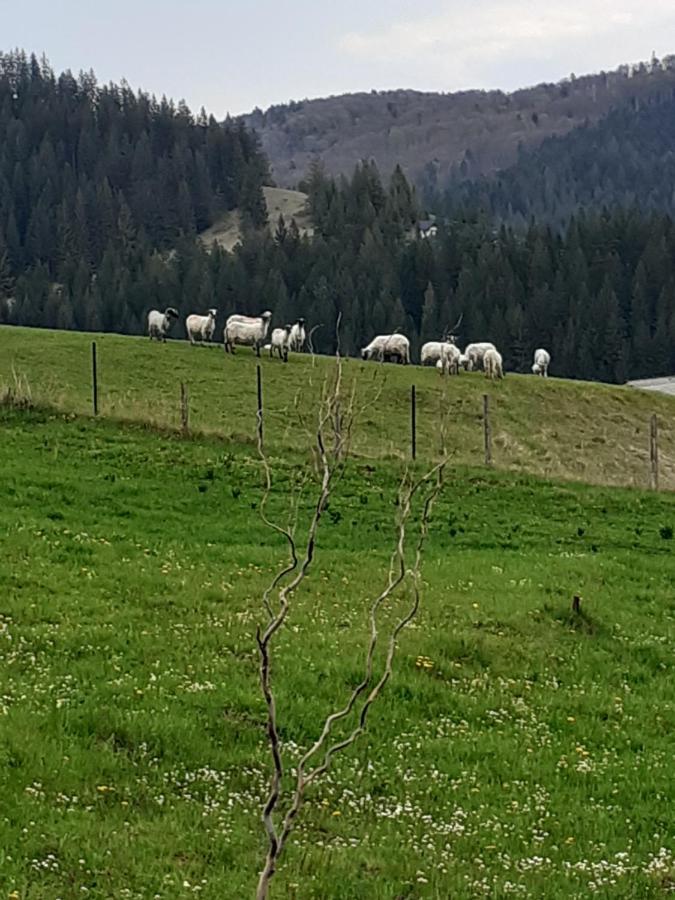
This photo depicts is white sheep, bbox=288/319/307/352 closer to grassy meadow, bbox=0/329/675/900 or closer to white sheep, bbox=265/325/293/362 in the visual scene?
white sheep, bbox=265/325/293/362

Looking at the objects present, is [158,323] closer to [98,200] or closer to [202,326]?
[202,326]

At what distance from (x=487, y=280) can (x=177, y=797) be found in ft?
393

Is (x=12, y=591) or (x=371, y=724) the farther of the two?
(x=12, y=591)

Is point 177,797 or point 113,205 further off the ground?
point 113,205

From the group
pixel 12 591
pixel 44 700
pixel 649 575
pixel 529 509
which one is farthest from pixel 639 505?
pixel 44 700

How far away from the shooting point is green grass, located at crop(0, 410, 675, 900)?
833 centimetres

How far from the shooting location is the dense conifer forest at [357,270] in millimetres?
117812

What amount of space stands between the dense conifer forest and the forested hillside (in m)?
0.36

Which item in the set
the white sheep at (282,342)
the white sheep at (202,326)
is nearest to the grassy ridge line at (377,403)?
the white sheep at (282,342)

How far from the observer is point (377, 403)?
4347 cm

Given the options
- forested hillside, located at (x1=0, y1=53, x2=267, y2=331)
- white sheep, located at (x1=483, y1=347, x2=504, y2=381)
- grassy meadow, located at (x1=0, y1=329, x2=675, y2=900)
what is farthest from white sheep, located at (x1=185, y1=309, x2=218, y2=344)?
forested hillside, located at (x1=0, y1=53, x2=267, y2=331)

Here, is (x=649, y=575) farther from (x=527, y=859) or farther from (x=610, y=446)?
(x=610, y=446)

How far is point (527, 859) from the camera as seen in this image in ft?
28.8

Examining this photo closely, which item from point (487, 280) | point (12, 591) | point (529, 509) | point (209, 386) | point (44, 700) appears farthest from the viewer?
point (487, 280)
